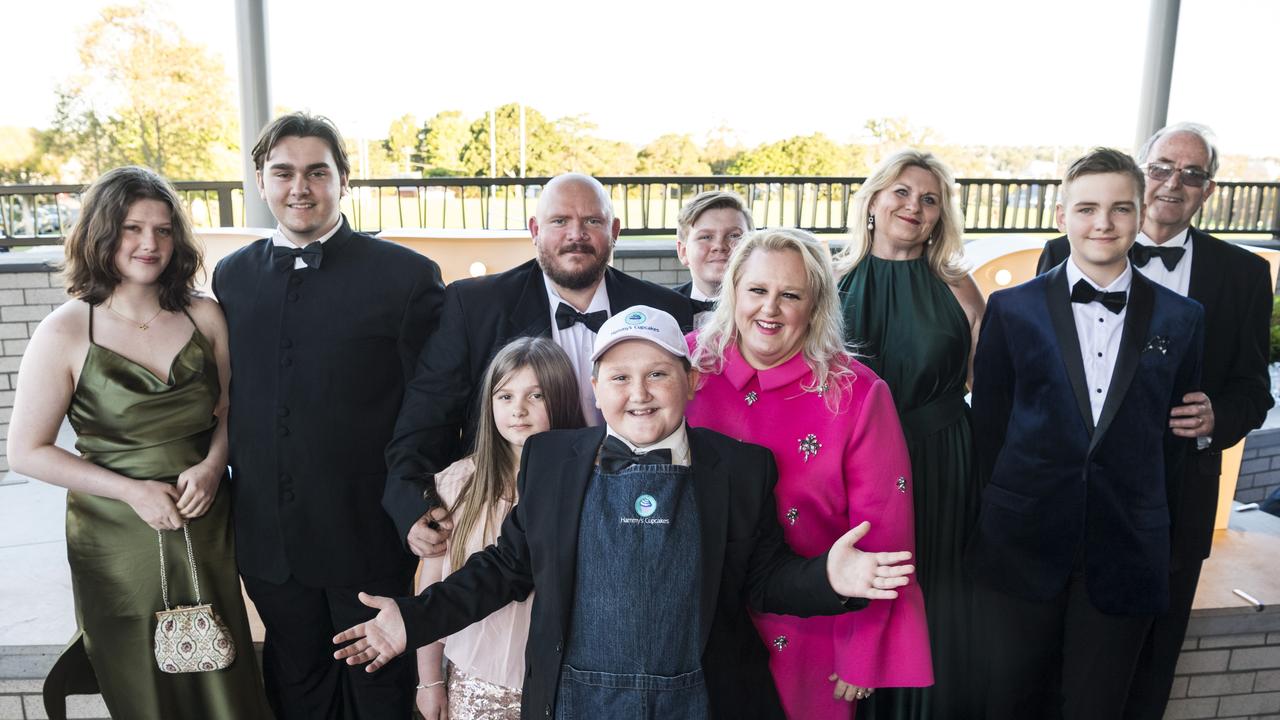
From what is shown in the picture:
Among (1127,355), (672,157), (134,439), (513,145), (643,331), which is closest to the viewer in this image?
(643,331)

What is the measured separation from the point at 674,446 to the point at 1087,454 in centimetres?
103

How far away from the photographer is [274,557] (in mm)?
2188

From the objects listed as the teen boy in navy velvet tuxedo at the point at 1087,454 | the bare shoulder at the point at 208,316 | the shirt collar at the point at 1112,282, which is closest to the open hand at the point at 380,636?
the bare shoulder at the point at 208,316

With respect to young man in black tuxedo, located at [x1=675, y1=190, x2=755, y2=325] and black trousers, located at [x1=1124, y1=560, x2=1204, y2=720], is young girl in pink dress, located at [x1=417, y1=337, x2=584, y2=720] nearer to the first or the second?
young man in black tuxedo, located at [x1=675, y1=190, x2=755, y2=325]

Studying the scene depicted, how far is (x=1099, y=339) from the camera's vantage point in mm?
2002

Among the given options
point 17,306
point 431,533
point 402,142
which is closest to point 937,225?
point 431,533

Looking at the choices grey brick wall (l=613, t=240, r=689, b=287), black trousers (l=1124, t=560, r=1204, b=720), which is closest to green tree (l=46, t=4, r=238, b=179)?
grey brick wall (l=613, t=240, r=689, b=287)

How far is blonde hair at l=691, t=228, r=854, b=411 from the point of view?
1.81 meters

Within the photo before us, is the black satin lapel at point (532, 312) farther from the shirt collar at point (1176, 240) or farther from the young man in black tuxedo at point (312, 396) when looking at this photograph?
the shirt collar at point (1176, 240)

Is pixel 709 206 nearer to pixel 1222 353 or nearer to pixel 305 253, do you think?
pixel 305 253

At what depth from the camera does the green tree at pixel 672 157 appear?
746 inches

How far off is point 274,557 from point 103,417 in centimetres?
53

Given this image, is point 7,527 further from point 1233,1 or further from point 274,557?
point 1233,1

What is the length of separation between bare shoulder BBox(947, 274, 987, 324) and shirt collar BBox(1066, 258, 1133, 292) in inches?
15.1
